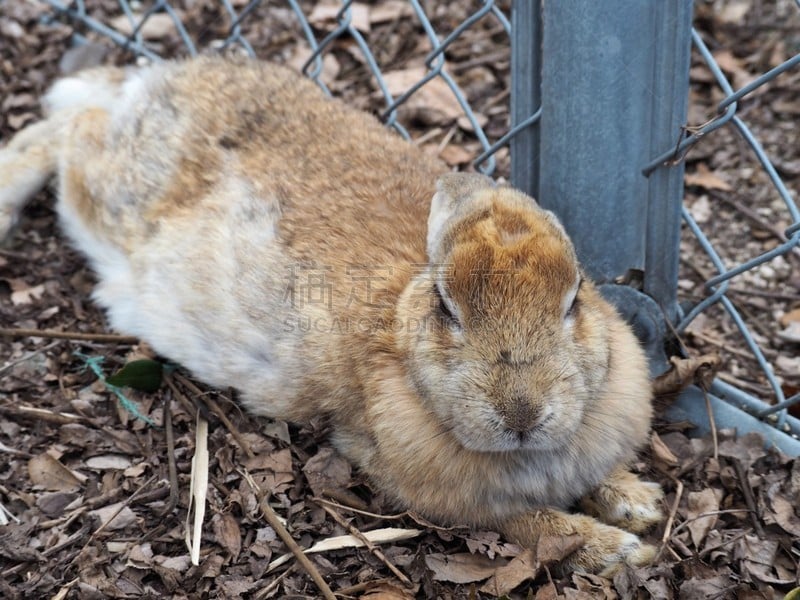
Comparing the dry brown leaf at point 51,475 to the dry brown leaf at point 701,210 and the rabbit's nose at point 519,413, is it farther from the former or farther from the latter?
the dry brown leaf at point 701,210

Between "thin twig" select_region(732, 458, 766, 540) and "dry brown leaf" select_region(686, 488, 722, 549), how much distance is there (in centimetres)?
8

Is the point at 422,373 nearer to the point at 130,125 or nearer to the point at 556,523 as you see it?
the point at 556,523

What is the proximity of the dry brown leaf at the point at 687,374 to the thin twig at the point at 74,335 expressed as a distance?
2010mm

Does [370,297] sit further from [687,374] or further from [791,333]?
[791,333]

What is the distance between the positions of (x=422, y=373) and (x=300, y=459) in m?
0.69

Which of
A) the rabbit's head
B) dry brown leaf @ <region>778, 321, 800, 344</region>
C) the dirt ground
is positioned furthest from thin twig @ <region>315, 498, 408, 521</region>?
dry brown leaf @ <region>778, 321, 800, 344</region>

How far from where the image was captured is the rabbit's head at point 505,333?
8.31 ft

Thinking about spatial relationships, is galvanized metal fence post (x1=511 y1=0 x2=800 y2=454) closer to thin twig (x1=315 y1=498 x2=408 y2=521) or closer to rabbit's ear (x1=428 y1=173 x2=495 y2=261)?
rabbit's ear (x1=428 y1=173 x2=495 y2=261)

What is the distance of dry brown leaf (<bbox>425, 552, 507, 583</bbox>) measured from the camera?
2.84 m

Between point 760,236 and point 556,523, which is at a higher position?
point 760,236

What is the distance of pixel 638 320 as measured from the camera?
3.31m

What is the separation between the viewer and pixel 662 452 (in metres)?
3.23

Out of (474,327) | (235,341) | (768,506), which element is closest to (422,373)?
(474,327)

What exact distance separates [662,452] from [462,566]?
0.84m
